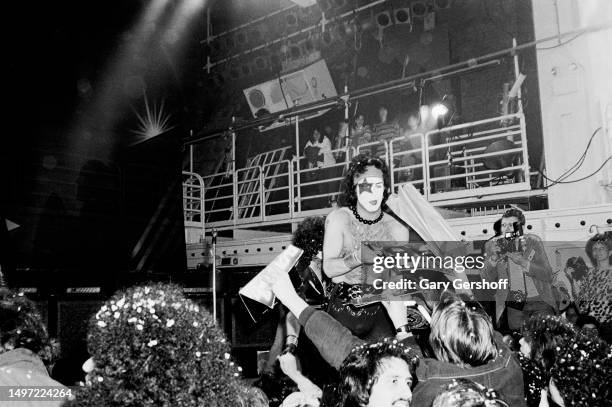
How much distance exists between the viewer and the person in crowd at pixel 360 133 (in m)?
8.02

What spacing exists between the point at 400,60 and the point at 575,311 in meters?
5.11

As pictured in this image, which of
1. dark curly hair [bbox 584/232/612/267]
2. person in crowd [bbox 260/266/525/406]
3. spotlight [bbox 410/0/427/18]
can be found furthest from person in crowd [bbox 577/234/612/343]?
spotlight [bbox 410/0/427/18]

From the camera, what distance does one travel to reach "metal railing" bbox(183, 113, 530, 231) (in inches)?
256

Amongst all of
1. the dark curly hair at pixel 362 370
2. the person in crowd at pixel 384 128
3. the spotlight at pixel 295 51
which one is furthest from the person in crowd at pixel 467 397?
the spotlight at pixel 295 51

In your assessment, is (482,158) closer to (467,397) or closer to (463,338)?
(463,338)

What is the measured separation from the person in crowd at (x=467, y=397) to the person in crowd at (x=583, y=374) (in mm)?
523

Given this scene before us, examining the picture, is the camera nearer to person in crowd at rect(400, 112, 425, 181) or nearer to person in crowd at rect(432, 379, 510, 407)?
person in crowd at rect(400, 112, 425, 181)

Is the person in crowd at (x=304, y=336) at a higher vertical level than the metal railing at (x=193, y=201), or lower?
lower

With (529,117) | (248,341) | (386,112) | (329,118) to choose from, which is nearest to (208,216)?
(329,118)

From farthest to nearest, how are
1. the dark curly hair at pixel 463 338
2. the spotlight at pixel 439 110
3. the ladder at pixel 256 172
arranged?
the ladder at pixel 256 172, the spotlight at pixel 439 110, the dark curly hair at pixel 463 338

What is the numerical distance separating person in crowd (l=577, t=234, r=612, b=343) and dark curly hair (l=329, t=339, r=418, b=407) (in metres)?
3.33

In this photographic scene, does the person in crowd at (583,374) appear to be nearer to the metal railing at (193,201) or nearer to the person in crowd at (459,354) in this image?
the person in crowd at (459,354)

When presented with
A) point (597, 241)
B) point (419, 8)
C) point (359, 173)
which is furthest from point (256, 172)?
point (359, 173)

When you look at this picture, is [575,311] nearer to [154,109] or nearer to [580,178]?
[580,178]
